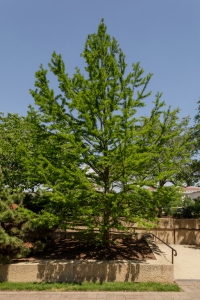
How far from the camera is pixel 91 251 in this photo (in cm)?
846

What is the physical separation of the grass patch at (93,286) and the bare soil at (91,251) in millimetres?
1170

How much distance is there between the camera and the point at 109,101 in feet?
23.8

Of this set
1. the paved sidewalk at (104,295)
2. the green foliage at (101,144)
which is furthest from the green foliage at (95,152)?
the paved sidewalk at (104,295)

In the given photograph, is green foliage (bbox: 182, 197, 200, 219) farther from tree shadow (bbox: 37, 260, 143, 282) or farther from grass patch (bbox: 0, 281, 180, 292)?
tree shadow (bbox: 37, 260, 143, 282)

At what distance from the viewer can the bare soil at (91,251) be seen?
7.90m

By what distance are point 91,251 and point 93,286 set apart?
6.63ft

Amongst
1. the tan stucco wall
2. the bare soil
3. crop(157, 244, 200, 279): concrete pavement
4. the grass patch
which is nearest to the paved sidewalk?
the grass patch

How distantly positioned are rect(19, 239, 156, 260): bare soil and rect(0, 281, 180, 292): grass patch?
3.84 feet

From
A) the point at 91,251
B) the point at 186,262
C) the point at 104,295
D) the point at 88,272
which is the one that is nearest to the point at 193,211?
the point at 186,262

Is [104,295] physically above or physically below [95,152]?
below

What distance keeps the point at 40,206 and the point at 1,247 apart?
10.9 ft

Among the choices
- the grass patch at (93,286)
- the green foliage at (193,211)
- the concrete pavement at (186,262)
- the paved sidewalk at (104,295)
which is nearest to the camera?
the paved sidewalk at (104,295)

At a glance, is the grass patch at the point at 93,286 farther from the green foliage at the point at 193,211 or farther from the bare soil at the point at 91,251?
the green foliage at the point at 193,211

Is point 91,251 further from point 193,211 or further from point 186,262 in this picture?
point 193,211
